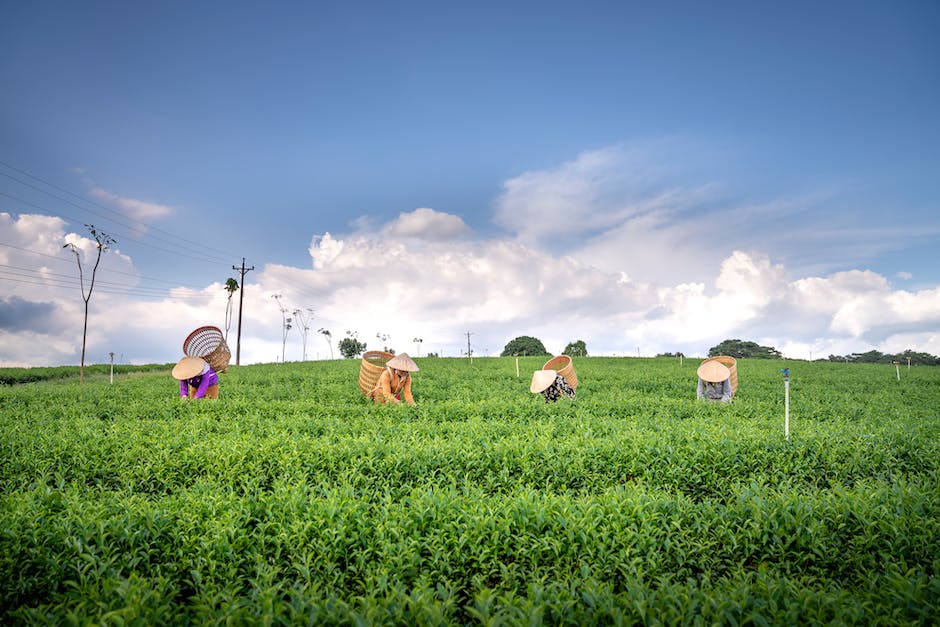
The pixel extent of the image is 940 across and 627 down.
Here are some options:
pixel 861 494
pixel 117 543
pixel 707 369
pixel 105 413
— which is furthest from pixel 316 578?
pixel 707 369

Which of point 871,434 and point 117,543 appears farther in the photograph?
point 871,434

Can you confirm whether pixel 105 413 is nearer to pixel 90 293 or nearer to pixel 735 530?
pixel 735 530

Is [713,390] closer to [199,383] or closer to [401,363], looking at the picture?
[401,363]

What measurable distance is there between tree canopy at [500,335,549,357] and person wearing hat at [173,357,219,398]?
174 ft

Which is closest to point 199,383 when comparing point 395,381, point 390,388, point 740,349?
point 390,388

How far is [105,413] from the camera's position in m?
11.3

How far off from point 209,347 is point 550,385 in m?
9.50

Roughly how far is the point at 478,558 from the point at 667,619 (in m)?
1.38

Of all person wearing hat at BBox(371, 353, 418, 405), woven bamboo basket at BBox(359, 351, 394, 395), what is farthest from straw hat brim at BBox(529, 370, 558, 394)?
woven bamboo basket at BBox(359, 351, 394, 395)

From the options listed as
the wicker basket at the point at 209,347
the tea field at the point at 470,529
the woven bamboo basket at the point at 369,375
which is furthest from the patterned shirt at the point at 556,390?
the wicker basket at the point at 209,347

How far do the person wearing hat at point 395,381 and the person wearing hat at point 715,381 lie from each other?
7675 millimetres

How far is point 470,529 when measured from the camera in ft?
13.4

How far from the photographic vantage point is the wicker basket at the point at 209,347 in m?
13.4

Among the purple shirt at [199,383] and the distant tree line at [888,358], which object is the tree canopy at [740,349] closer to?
the distant tree line at [888,358]
